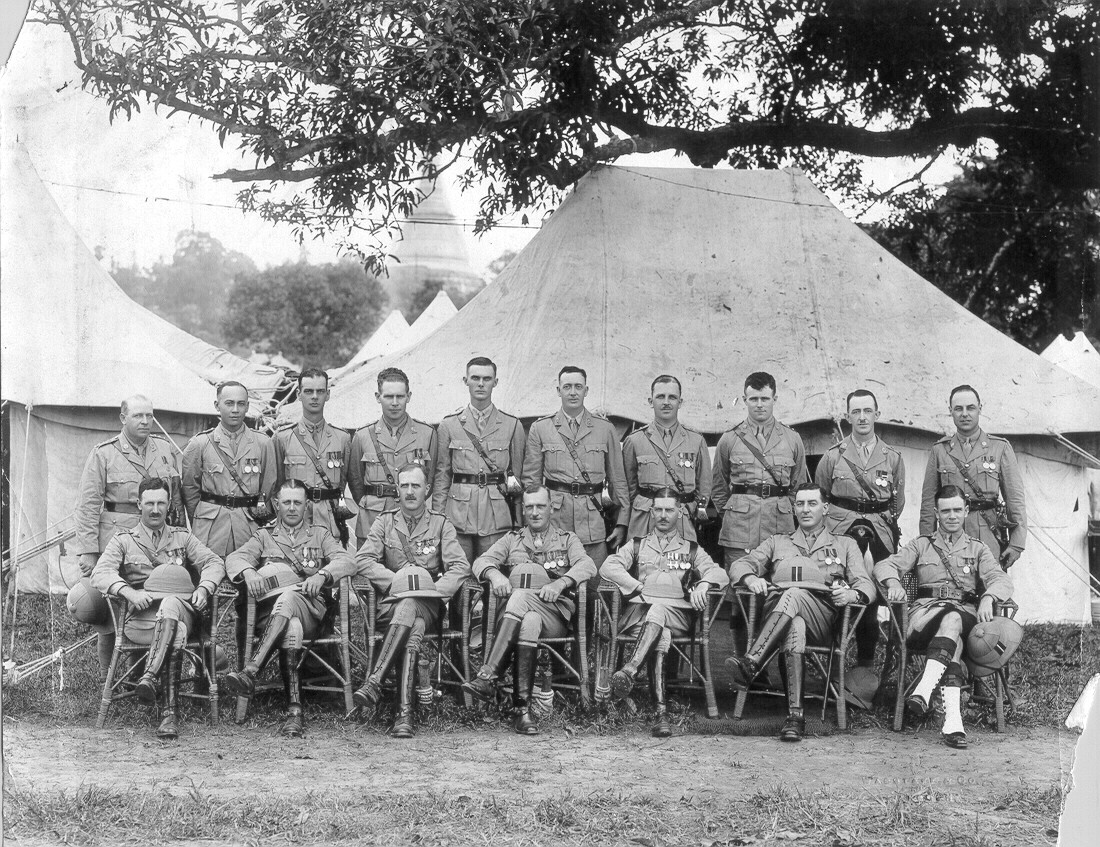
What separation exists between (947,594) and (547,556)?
189 cm

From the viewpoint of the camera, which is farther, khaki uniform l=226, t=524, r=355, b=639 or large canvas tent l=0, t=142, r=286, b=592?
large canvas tent l=0, t=142, r=286, b=592

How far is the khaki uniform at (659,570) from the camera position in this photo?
553cm

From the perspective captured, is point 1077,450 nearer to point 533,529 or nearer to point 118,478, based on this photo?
point 533,529

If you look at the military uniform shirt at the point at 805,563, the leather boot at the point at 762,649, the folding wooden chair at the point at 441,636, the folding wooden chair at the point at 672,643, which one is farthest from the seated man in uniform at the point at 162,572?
the military uniform shirt at the point at 805,563

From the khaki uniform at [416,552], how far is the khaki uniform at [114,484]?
44.6 inches

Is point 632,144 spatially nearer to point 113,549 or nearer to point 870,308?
point 870,308

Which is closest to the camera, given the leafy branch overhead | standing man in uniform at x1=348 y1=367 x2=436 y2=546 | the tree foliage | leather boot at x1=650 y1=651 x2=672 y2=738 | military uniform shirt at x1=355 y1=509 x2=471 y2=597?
leather boot at x1=650 y1=651 x2=672 y2=738

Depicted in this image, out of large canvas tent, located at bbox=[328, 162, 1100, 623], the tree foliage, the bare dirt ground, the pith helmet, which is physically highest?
the tree foliage

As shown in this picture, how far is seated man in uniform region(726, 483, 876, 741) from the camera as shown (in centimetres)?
532

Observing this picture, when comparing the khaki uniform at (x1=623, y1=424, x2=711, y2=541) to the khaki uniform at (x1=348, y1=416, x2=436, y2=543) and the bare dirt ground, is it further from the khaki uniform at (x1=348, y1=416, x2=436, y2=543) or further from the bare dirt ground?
the bare dirt ground

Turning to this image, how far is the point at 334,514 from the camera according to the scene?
20.6 feet

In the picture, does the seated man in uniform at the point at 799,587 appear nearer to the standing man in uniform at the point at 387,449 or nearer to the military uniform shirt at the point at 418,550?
the military uniform shirt at the point at 418,550

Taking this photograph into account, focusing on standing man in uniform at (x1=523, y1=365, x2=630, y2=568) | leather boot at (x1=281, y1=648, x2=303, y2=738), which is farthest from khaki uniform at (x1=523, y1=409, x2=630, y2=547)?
leather boot at (x1=281, y1=648, x2=303, y2=738)

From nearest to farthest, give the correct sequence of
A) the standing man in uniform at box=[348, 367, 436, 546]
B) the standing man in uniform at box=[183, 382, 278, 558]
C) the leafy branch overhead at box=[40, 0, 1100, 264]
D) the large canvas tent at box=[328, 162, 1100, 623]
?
1. the standing man in uniform at box=[183, 382, 278, 558]
2. the standing man in uniform at box=[348, 367, 436, 546]
3. the leafy branch overhead at box=[40, 0, 1100, 264]
4. the large canvas tent at box=[328, 162, 1100, 623]
